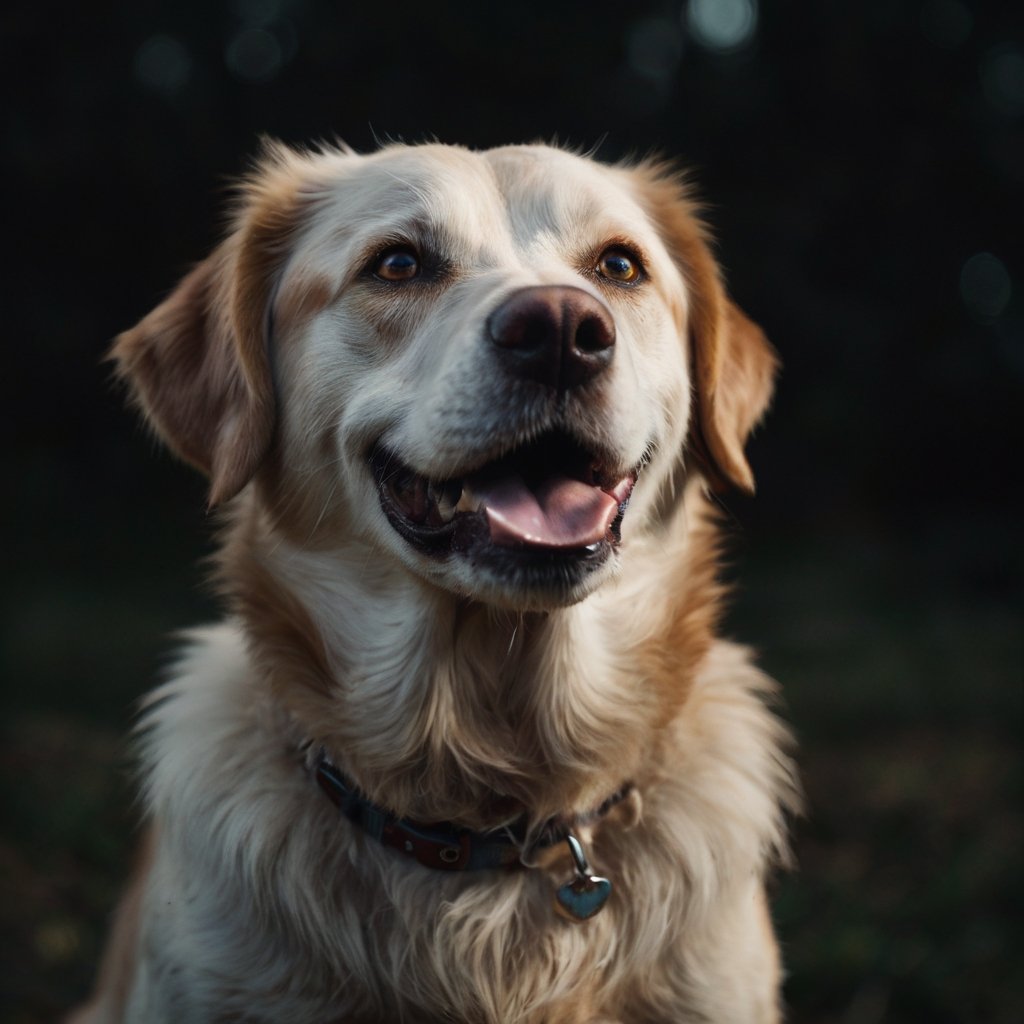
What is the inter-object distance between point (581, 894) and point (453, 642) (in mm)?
562

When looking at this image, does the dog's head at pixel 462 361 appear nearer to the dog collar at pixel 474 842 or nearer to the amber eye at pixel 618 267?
the amber eye at pixel 618 267

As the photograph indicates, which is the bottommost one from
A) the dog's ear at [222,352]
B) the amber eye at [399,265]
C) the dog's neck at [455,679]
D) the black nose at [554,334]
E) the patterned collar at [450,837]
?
the patterned collar at [450,837]

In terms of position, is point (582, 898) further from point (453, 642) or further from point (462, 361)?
point (462, 361)

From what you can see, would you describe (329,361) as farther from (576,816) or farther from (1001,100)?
(1001,100)

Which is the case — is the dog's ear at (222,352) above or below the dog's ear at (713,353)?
below

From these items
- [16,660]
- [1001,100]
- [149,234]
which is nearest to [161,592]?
[16,660]

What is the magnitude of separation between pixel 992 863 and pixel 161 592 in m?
5.36

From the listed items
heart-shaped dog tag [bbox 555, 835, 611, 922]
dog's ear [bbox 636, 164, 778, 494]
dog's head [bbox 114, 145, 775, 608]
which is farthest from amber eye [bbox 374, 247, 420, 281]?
heart-shaped dog tag [bbox 555, 835, 611, 922]

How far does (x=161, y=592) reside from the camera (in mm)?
7848

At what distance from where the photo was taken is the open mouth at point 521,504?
2.17 m

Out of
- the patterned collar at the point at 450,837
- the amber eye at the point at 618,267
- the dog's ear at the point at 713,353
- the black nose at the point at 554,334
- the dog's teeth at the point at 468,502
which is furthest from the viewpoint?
the dog's ear at the point at 713,353

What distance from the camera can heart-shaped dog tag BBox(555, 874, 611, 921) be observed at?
7.62 ft

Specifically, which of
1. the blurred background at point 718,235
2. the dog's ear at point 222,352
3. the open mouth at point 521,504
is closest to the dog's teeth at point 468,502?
the open mouth at point 521,504

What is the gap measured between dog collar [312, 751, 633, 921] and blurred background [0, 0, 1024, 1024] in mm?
3989
